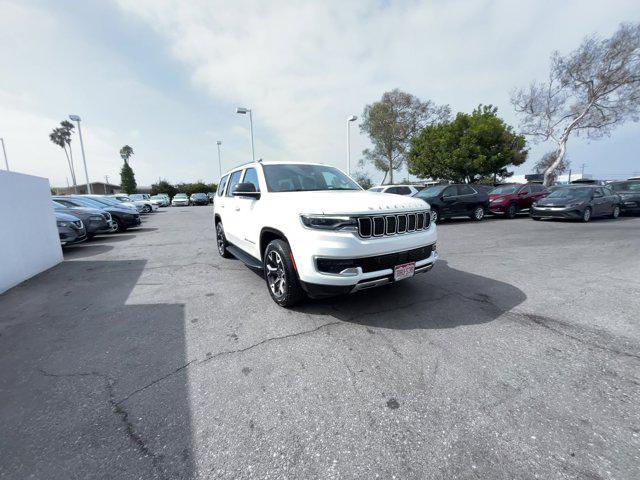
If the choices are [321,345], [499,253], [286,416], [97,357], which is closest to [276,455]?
[286,416]

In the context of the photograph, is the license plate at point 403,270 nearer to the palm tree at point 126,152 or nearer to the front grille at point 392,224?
the front grille at point 392,224

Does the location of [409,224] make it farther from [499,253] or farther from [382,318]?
[499,253]

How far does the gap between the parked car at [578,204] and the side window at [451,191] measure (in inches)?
127

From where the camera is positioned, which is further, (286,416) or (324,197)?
(324,197)

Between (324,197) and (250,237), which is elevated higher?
(324,197)

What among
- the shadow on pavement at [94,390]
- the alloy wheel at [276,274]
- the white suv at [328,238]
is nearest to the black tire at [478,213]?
the white suv at [328,238]

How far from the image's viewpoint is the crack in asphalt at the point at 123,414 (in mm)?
1763

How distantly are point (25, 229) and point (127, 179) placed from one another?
60.5 meters

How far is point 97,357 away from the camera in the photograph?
2834 mm

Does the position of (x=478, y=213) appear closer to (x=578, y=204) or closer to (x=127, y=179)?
(x=578, y=204)

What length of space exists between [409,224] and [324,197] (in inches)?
42.2

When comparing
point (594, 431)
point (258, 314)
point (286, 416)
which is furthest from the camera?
point (258, 314)

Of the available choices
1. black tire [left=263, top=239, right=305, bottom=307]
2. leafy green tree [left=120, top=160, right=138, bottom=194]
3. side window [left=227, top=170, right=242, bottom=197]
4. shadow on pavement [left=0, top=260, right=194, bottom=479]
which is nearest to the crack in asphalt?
shadow on pavement [left=0, top=260, right=194, bottom=479]

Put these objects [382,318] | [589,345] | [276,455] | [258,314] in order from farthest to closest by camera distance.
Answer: [258,314], [382,318], [589,345], [276,455]
